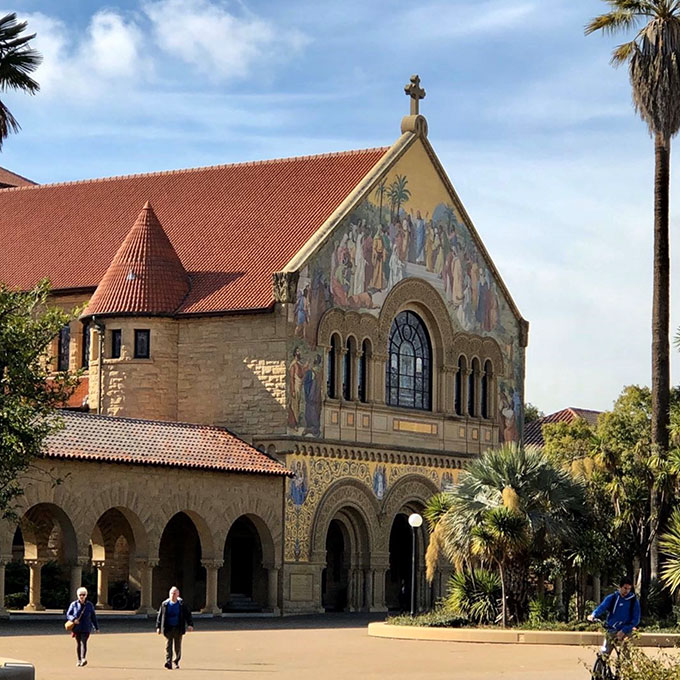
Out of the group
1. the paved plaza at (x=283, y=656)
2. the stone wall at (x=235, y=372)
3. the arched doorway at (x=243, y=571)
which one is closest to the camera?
the paved plaza at (x=283, y=656)

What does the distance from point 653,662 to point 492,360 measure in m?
42.8

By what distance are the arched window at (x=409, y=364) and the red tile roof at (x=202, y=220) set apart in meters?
4.94

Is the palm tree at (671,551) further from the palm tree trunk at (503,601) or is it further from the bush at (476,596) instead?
the bush at (476,596)

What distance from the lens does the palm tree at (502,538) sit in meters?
38.2

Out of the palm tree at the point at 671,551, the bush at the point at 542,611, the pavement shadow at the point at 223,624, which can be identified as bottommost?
the pavement shadow at the point at 223,624

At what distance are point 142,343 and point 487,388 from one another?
13.6 m

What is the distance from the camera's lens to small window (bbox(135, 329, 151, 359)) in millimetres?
54884

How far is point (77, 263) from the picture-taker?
59094mm

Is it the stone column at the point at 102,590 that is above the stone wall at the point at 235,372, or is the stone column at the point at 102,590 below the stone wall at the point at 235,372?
below

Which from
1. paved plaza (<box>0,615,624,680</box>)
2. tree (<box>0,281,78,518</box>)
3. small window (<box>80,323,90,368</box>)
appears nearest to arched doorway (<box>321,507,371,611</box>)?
small window (<box>80,323,90,368</box>)

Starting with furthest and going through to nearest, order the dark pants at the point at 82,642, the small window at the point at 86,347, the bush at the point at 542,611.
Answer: the small window at the point at 86,347, the bush at the point at 542,611, the dark pants at the point at 82,642

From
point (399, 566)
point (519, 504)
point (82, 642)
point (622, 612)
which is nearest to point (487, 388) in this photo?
point (399, 566)

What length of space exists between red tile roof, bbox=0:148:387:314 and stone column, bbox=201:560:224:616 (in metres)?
8.22

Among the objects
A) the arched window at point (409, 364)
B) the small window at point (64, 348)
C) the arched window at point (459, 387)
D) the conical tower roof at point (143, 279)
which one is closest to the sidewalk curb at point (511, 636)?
the conical tower roof at point (143, 279)
